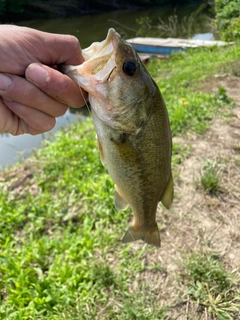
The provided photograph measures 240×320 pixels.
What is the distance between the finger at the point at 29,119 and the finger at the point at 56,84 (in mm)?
182

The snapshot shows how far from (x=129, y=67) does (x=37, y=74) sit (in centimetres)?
50

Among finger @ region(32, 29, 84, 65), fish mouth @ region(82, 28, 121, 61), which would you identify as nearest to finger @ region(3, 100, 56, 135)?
finger @ region(32, 29, 84, 65)

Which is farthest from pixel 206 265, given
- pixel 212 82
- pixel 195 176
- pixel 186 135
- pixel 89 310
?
pixel 212 82

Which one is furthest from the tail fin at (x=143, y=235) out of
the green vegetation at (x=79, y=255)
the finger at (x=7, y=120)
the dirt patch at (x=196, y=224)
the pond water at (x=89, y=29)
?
the pond water at (x=89, y=29)

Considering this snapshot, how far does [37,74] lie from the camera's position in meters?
1.72

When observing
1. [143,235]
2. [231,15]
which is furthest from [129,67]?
[231,15]

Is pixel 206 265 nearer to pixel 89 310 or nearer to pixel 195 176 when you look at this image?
pixel 89 310

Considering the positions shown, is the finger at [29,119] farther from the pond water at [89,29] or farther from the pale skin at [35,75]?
the pond water at [89,29]

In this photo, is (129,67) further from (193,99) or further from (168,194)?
(193,99)

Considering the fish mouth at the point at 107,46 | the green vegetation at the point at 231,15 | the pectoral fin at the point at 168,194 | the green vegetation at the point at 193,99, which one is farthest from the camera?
the green vegetation at the point at 193,99

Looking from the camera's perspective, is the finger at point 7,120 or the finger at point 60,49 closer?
the finger at point 60,49

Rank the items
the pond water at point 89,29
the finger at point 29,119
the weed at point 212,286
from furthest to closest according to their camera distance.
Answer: the pond water at point 89,29
the weed at point 212,286
the finger at point 29,119

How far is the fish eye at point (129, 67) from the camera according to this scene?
5.30 ft

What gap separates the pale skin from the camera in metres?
1.72
